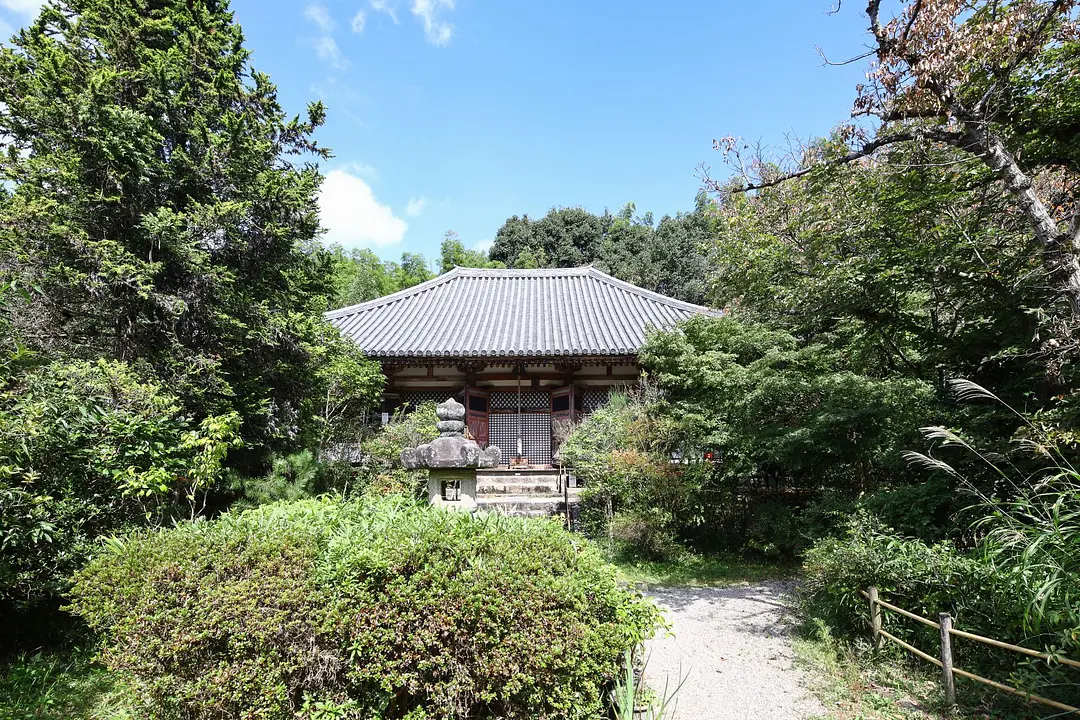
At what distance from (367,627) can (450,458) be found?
2.20 meters

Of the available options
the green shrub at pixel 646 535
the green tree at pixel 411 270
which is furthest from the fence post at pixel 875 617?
the green tree at pixel 411 270

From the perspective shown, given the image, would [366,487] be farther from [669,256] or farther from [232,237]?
[669,256]

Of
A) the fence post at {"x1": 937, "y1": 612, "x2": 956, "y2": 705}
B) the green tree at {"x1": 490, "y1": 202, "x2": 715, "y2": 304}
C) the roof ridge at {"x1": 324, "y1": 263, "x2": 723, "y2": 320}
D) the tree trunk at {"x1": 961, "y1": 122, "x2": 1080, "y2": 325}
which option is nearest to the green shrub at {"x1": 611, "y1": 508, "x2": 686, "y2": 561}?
the fence post at {"x1": 937, "y1": 612, "x2": 956, "y2": 705}

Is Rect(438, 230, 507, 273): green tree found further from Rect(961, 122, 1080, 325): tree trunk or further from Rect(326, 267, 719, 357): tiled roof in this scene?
Rect(961, 122, 1080, 325): tree trunk

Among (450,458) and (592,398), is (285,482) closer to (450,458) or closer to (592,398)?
(450,458)

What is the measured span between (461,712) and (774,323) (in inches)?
277

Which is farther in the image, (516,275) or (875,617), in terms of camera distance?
(516,275)

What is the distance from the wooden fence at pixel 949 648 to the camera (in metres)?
2.87

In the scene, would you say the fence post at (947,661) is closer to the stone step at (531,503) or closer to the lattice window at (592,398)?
the stone step at (531,503)

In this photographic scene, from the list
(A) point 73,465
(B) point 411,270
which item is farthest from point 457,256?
(A) point 73,465

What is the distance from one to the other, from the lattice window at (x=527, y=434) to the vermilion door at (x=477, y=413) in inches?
8.5

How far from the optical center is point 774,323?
7.86 metres

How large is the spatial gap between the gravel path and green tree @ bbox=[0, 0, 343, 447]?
5661mm

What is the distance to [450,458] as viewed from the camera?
192 inches
